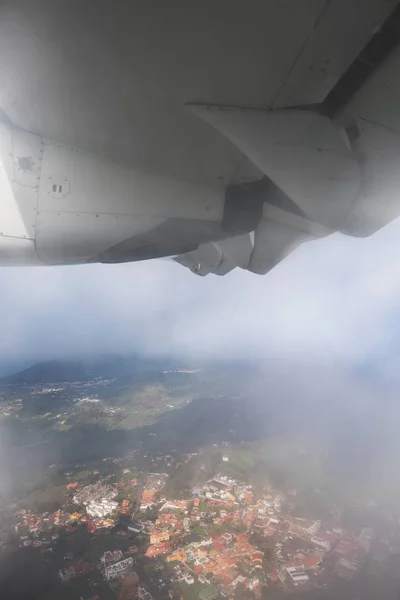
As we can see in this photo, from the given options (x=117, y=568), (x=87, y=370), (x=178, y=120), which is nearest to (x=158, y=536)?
(x=117, y=568)

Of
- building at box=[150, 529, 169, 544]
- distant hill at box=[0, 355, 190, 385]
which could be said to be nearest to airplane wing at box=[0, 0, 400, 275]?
building at box=[150, 529, 169, 544]

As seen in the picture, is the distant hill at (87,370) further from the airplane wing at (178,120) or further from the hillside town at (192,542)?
the airplane wing at (178,120)

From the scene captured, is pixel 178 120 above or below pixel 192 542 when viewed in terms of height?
above

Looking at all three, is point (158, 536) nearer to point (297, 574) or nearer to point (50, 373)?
point (297, 574)

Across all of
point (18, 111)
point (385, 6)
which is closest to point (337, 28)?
point (385, 6)

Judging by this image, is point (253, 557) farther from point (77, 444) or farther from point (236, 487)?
point (77, 444)
